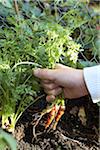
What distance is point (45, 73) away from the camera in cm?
102

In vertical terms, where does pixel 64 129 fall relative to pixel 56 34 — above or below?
below

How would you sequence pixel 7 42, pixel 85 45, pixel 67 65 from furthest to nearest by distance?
pixel 85 45
pixel 67 65
pixel 7 42

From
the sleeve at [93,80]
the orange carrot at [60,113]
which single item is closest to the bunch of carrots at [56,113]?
the orange carrot at [60,113]

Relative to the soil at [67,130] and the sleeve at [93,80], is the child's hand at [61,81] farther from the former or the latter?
the soil at [67,130]

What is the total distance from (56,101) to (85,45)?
1.12 ft

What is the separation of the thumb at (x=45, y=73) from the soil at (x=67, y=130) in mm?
189

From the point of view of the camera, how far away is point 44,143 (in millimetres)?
1110

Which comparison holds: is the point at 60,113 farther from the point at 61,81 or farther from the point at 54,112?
the point at 61,81

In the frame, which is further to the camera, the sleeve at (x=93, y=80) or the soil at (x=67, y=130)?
the soil at (x=67, y=130)

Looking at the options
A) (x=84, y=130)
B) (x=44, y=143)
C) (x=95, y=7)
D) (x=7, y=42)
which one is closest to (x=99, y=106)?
(x=84, y=130)

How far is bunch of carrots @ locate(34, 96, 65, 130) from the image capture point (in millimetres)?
1097

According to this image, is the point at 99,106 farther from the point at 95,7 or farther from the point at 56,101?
the point at 95,7

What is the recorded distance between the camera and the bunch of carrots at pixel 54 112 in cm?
110

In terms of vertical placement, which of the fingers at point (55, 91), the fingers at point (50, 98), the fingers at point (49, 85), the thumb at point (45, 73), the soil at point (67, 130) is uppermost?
the thumb at point (45, 73)
